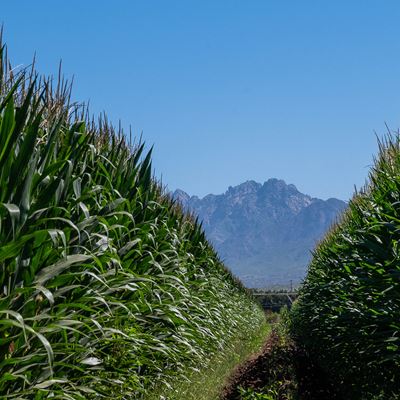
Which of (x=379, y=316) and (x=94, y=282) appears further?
(x=379, y=316)

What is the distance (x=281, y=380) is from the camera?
966cm

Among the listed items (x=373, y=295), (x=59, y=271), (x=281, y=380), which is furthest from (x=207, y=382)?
(x=59, y=271)

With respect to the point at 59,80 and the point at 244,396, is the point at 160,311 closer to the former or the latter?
the point at 59,80

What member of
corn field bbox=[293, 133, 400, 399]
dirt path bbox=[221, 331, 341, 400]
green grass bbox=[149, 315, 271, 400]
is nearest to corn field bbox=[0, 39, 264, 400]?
green grass bbox=[149, 315, 271, 400]

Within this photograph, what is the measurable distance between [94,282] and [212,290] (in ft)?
18.0

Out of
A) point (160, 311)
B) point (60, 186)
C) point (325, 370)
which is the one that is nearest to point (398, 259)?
point (160, 311)

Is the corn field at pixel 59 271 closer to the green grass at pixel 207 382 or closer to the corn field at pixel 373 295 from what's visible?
the green grass at pixel 207 382

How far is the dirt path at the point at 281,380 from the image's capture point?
8.50m

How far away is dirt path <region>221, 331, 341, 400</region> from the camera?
8.50 m

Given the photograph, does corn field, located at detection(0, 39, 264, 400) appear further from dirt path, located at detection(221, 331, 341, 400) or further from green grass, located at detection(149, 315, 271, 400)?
dirt path, located at detection(221, 331, 341, 400)

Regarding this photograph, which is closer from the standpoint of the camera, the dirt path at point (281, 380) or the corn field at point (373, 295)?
the corn field at point (373, 295)

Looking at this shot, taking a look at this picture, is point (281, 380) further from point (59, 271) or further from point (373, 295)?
point (59, 271)

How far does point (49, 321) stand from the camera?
10.5 feet

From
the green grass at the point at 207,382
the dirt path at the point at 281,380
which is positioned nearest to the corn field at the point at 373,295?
the dirt path at the point at 281,380
